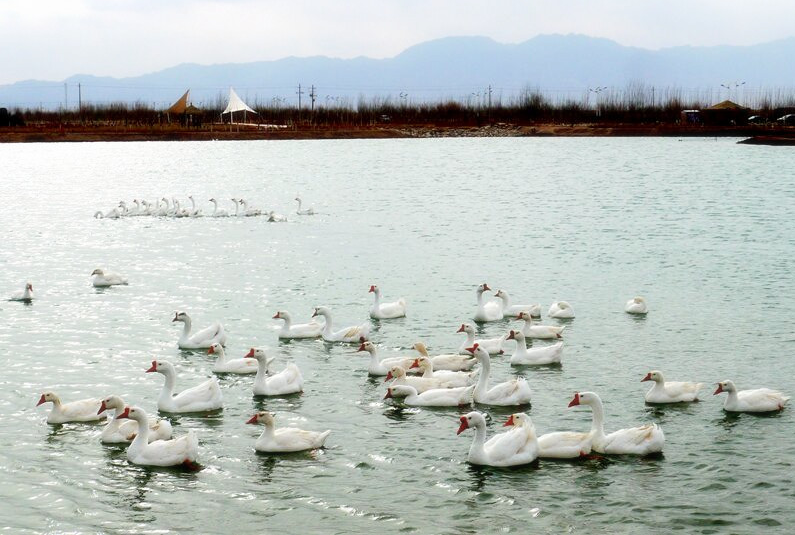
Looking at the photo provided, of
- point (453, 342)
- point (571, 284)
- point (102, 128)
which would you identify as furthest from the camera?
point (102, 128)

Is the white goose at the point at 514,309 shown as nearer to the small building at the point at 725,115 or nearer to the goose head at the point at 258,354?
the goose head at the point at 258,354

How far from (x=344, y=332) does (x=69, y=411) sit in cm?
625

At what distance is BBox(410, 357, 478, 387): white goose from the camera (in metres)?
16.5

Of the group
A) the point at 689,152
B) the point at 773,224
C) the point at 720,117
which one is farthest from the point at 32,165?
the point at 720,117

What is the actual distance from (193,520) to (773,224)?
32.8 metres

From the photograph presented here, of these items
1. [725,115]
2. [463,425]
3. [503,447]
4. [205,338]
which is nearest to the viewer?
[503,447]

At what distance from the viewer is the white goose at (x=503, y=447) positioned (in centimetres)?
1312

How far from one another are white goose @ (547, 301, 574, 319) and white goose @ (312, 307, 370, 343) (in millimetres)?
4347

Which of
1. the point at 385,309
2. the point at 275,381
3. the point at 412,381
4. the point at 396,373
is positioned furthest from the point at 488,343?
the point at 275,381

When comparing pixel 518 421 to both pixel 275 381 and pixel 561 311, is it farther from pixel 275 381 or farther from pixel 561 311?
pixel 561 311

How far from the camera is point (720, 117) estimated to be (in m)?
112

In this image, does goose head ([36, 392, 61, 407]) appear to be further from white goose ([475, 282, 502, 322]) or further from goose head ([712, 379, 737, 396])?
white goose ([475, 282, 502, 322])

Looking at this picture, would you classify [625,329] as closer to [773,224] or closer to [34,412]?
[34,412]

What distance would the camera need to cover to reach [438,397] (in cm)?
1566
